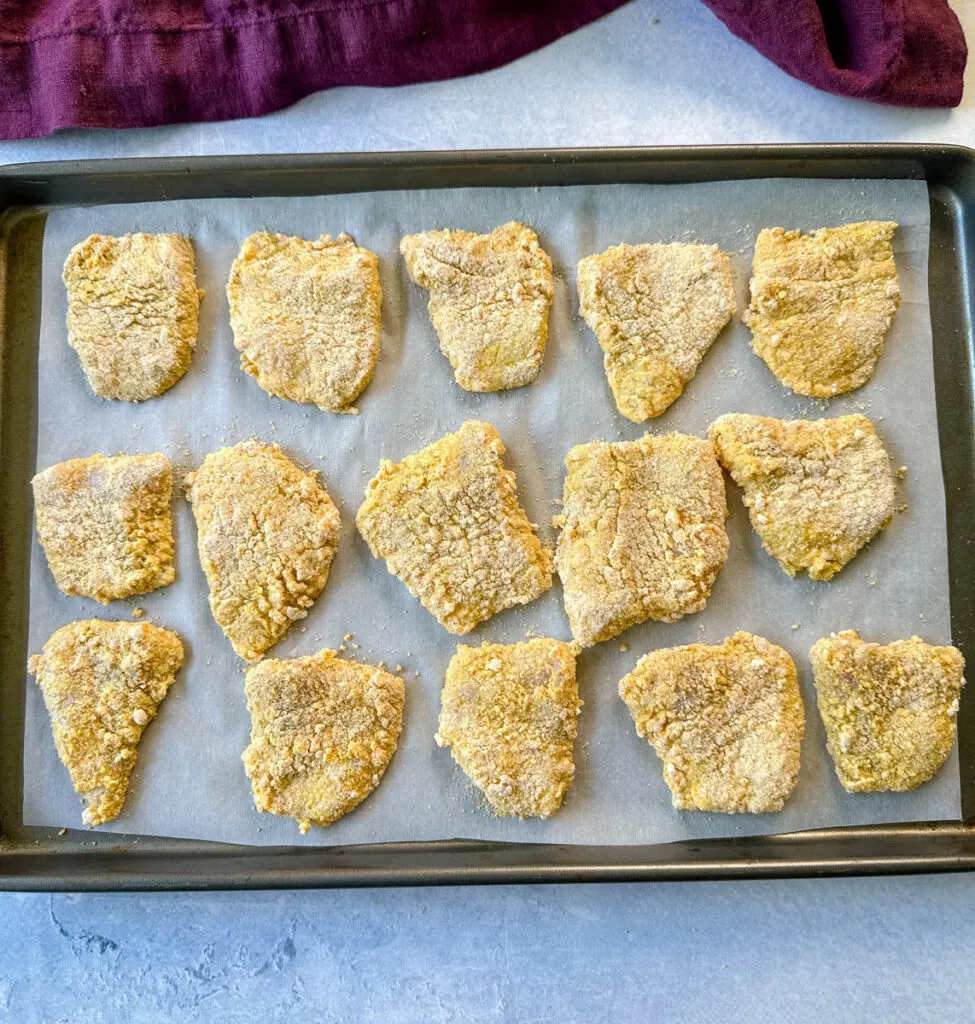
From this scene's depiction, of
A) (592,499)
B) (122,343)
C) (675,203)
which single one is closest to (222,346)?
(122,343)

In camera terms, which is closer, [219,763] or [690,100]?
[219,763]

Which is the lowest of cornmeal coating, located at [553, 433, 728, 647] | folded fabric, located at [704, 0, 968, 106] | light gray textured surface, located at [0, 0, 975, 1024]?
light gray textured surface, located at [0, 0, 975, 1024]

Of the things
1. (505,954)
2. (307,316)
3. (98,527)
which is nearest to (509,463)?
(307,316)

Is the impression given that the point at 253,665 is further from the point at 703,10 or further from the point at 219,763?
the point at 703,10

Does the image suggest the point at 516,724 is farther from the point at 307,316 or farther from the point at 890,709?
the point at 307,316

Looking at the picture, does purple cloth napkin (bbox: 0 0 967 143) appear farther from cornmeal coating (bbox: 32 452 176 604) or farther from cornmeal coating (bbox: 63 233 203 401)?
cornmeal coating (bbox: 32 452 176 604)

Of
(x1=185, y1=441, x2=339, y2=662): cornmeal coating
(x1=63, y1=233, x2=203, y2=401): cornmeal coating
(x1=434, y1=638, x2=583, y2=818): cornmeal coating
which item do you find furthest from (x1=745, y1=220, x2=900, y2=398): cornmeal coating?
(x1=63, y1=233, x2=203, y2=401): cornmeal coating
